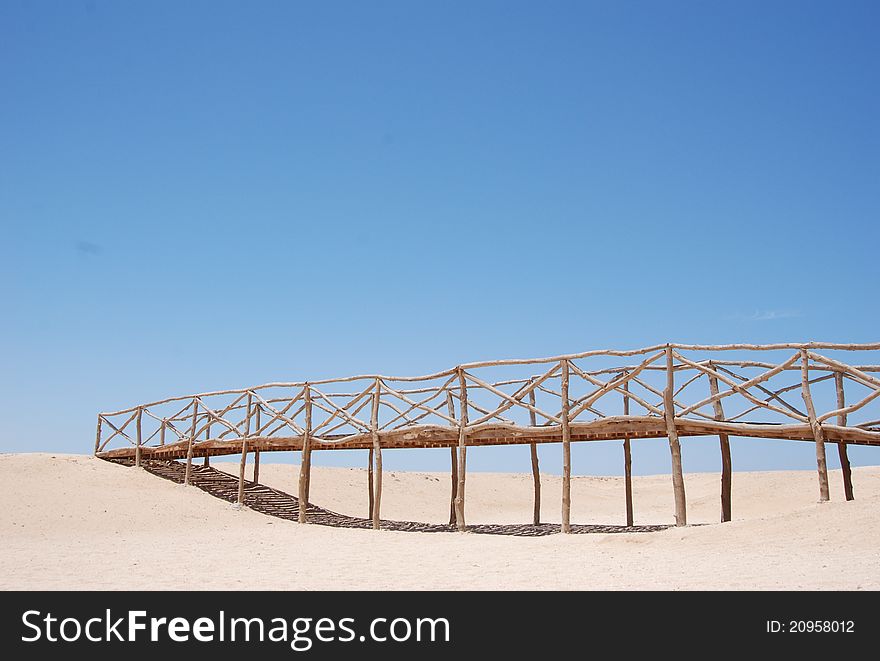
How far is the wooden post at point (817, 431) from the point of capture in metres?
11.0

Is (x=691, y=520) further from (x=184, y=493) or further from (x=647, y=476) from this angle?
(x=647, y=476)

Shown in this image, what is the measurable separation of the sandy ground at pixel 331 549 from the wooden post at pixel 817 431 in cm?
47

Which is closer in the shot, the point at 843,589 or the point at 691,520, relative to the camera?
the point at 843,589

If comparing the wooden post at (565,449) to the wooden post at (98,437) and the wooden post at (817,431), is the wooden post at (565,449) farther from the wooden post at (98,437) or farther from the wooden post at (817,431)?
the wooden post at (98,437)

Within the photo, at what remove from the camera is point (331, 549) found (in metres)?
12.2

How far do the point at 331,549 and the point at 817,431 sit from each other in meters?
7.94

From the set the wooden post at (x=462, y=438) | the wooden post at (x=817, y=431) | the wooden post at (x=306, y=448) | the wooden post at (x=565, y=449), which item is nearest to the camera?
the wooden post at (x=817, y=431)

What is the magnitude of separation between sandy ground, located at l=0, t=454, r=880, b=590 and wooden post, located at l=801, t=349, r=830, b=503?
Result: 1.55 feet

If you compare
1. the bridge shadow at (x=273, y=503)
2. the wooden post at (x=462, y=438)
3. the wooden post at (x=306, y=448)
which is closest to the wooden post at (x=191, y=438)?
the bridge shadow at (x=273, y=503)
